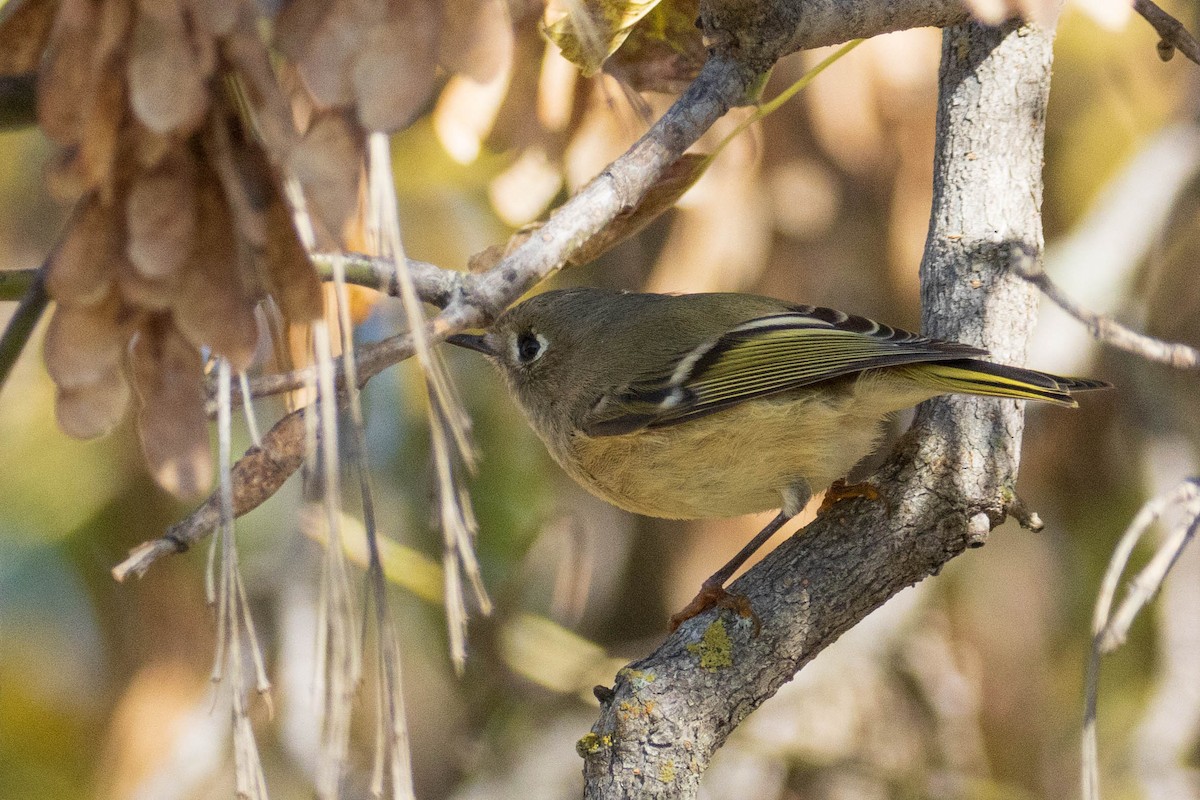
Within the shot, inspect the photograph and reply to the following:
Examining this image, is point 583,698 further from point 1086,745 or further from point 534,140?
point 1086,745

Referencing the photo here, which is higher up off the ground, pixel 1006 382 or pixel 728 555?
pixel 1006 382

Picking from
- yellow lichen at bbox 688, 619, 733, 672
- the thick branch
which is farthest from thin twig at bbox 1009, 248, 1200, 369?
yellow lichen at bbox 688, 619, 733, 672

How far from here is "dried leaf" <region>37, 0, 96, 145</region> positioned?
0.79 metres

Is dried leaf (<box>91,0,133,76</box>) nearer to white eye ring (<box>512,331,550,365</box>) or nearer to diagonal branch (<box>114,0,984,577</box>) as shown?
diagonal branch (<box>114,0,984,577</box>)

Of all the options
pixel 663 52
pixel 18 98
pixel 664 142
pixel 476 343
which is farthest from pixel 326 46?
pixel 476 343

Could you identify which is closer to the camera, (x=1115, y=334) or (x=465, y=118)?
(x=1115, y=334)

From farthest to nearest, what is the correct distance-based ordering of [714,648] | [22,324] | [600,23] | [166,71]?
[714,648]
[600,23]
[22,324]
[166,71]

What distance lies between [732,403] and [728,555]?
3.98 ft

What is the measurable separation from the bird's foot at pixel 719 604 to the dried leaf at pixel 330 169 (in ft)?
3.78

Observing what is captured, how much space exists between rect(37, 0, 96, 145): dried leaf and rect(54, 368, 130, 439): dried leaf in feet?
0.62

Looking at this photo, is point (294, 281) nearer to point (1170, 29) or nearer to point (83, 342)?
point (83, 342)

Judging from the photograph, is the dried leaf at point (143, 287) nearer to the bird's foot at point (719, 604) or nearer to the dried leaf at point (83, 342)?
the dried leaf at point (83, 342)

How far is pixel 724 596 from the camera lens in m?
1.87

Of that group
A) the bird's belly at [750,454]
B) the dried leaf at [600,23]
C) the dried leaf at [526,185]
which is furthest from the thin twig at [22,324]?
the bird's belly at [750,454]
